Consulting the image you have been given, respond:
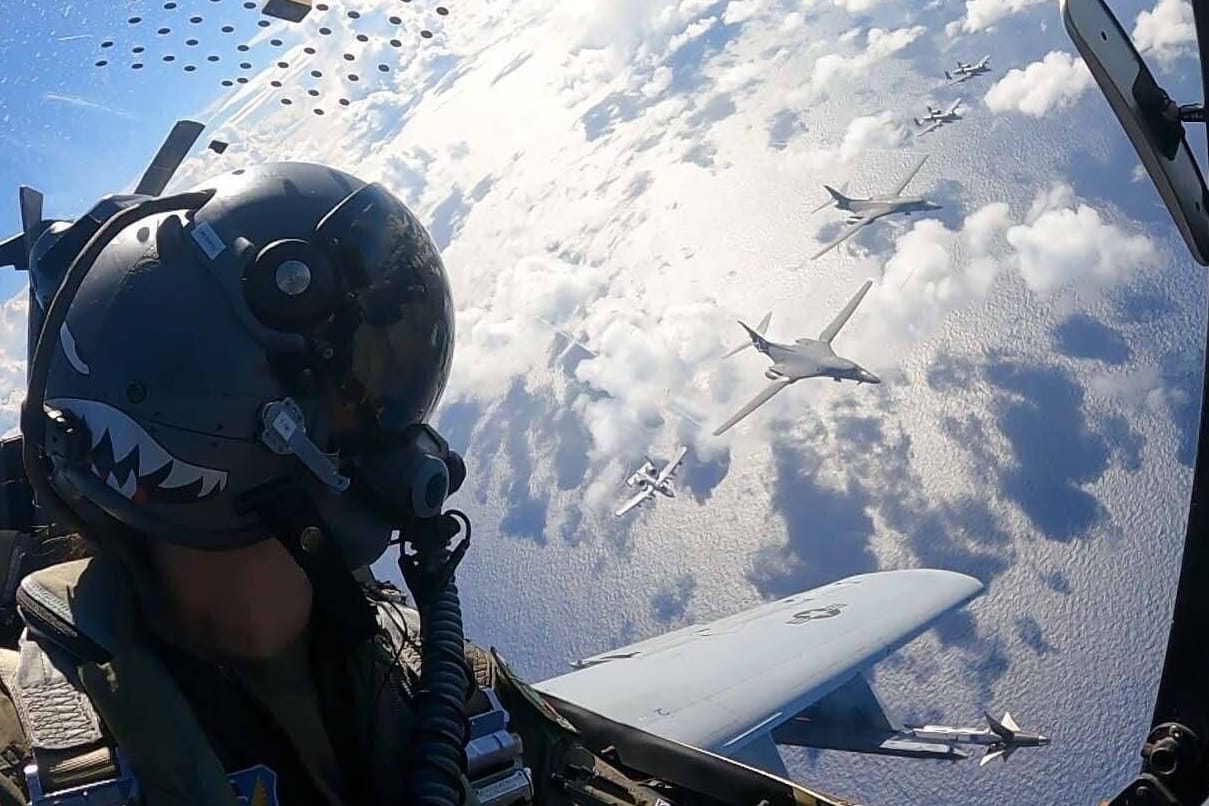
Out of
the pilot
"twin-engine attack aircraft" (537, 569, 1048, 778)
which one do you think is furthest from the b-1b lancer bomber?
the pilot

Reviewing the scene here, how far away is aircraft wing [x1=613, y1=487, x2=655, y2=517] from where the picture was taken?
1337 inches

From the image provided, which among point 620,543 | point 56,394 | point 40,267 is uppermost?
point 40,267

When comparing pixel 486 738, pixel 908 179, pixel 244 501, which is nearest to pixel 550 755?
pixel 486 738

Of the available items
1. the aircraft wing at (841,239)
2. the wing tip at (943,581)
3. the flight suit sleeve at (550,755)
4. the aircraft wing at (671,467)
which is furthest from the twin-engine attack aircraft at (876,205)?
the flight suit sleeve at (550,755)

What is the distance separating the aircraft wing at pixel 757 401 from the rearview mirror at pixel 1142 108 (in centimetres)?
2883

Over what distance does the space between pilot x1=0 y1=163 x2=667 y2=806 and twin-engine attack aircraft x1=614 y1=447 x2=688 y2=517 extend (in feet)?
101

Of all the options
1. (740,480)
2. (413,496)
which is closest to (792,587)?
(740,480)

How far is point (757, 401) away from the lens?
3347cm

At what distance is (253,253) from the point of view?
4.30 ft

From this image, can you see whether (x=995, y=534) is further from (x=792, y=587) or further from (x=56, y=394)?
(x=56, y=394)

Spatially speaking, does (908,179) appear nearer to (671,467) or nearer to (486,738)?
(671,467)

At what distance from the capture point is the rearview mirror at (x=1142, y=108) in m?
0.97

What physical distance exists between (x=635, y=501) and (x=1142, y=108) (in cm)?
3419

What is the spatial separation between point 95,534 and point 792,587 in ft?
94.5
